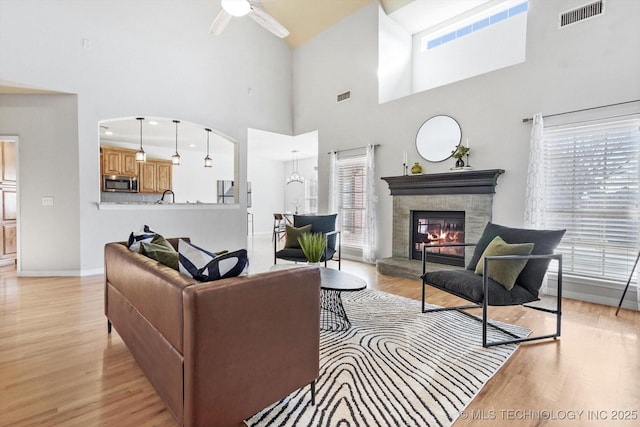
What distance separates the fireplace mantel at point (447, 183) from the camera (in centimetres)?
404

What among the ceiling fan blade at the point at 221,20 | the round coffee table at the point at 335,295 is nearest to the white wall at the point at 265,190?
the ceiling fan blade at the point at 221,20

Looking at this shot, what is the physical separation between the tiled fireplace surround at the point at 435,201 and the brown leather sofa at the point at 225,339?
10.2 ft

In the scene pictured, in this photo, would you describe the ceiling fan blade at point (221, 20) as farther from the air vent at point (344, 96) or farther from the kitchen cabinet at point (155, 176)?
the kitchen cabinet at point (155, 176)

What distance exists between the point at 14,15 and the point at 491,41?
6.62 meters

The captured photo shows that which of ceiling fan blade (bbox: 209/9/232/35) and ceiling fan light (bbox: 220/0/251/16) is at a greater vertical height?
ceiling fan blade (bbox: 209/9/232/35)

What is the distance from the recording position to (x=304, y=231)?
4641 mm

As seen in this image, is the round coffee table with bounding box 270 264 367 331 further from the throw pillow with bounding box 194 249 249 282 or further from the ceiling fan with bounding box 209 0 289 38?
the ceiling fan with bounding box 209 0 289 38

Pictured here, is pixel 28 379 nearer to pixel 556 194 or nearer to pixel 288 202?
pixel 556 194

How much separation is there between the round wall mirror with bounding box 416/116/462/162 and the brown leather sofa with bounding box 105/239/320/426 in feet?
12.0

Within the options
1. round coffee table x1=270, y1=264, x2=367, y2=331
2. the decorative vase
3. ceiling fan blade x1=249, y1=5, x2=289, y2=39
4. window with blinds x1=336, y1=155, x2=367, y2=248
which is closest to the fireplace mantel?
the decorative vase

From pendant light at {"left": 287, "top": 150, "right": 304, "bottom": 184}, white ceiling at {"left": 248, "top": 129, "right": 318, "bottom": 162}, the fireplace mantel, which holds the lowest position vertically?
the fireplace mantel

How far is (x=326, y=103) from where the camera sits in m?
6.24

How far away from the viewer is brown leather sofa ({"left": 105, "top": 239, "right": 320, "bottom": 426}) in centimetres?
123

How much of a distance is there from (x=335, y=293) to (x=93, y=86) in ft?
15.2
